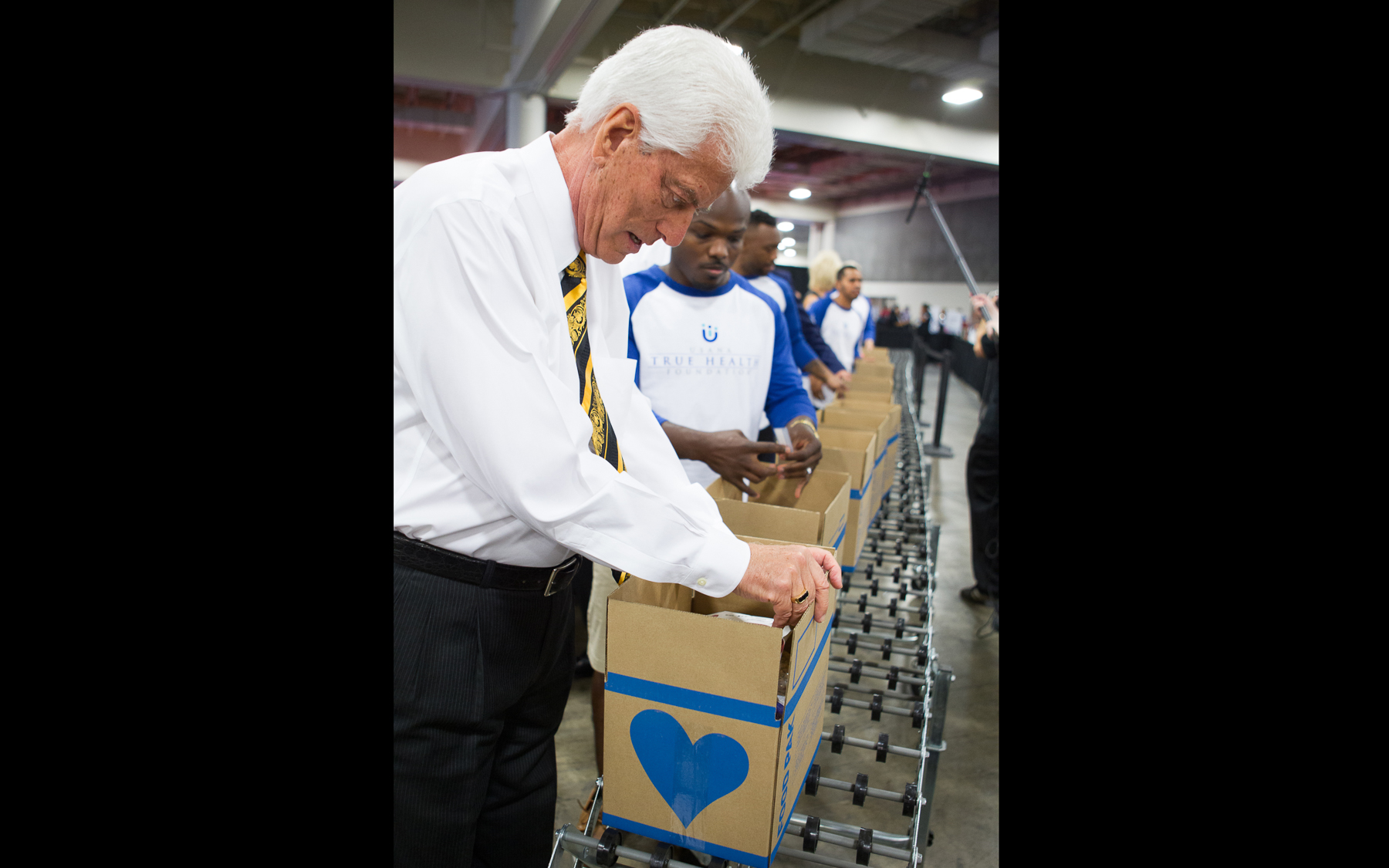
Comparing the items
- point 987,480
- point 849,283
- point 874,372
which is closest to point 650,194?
point 987,480

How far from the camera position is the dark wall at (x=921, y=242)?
14.4m

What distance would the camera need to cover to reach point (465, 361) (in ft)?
2.59

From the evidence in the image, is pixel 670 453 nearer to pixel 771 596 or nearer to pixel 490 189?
pixel 771 596

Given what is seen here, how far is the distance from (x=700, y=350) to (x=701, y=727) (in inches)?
49.0

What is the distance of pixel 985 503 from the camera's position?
3.52 metres

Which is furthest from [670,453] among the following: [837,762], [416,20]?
[837,762]

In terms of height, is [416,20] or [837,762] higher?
[416,20]

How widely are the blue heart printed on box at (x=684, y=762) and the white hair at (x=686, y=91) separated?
734 millimetres

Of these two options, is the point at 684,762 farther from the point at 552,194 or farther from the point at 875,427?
the point at 875,427

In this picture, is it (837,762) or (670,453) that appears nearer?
(670,453)

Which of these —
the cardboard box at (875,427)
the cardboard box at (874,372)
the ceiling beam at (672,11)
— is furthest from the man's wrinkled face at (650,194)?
the ceiling beam at (672,11)

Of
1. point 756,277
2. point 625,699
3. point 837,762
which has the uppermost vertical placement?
point 756,277

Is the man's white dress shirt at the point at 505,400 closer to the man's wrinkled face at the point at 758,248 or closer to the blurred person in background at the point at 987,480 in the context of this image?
the man's wrinkled face at the point at 758,248

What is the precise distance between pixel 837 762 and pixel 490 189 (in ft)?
7.03
